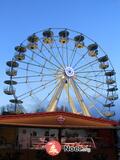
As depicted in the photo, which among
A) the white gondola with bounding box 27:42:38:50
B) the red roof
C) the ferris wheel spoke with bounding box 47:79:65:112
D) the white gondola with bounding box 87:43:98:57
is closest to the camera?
the red roof

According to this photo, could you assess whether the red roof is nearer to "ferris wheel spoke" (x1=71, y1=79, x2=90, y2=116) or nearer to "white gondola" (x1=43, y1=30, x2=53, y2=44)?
"ferris wheel spoke" (x1=71, y1=79, x2=90, y2=116)

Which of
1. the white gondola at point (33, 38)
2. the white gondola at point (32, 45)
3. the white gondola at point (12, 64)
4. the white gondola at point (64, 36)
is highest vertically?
the white gondola at point (64, 36)

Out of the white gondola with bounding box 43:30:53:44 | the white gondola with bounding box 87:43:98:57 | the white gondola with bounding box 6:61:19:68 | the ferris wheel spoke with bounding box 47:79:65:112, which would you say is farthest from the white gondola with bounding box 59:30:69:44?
the white gondola with bounding box 6:61:19:68

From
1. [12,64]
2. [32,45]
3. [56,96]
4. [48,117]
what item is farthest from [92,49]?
[48,117]

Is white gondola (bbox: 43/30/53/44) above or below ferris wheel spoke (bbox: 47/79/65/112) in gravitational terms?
above

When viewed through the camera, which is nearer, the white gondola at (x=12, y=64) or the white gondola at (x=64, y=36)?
the white gondola at (x=12, y=64)

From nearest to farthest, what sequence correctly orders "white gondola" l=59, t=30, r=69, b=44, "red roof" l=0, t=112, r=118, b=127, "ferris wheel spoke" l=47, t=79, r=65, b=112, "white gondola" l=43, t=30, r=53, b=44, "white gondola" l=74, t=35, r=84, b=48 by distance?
"red roof" l=0, t=112, r=118, b=127 < "ferris wheel spoke" l=47, t=79, r=65, b=112 < "white gondola" l=43, t=30, r=53, b=44 < "white gondola" l=59, t=30, r=69, b=44 < "white gondola" l=74, t=35, r=84, b=48

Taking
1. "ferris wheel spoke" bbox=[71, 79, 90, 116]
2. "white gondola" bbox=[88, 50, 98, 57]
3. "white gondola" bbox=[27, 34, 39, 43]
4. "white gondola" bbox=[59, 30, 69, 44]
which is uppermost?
"white gondola" bbox=[59, 30, 69, 44]

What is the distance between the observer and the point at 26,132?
4231 centimetres

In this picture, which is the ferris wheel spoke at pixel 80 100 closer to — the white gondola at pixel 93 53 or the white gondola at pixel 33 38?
the white gondola at pixel 93 53

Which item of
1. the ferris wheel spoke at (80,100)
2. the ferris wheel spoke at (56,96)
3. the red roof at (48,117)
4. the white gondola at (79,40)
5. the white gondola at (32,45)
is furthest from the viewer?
the white gondola at (79,40)

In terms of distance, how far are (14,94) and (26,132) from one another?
11.7m

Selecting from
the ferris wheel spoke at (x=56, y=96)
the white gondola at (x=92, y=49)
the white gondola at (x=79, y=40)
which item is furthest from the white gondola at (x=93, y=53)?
the ferris wheel spoke at (x=56, y=96)

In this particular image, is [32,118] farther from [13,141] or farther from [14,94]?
[14,94]
